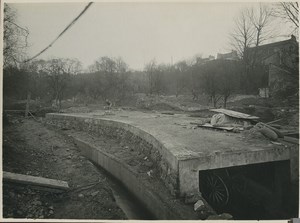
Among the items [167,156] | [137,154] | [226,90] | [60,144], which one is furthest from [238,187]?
[226,90]

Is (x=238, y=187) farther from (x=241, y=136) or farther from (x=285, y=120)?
(x=285, y=120)

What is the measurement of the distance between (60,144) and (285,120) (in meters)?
9.04

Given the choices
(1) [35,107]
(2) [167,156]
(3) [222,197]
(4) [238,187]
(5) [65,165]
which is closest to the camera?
(2) [167,156]

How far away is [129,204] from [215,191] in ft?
7.61

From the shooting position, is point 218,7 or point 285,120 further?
point 285,120

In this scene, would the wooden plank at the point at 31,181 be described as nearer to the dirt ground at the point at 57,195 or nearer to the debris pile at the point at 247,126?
the dirt ground at the point at 57,195

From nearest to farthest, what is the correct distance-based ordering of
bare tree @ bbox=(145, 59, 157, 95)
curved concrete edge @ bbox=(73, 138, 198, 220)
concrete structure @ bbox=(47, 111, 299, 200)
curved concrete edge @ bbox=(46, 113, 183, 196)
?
1. curved concrete edge @ bbox=(73, 138, 198, 220)
2. concrete structure @ bbox=(47, 111, 299, 200)
3. curved concrete edge @ bbox=(46, 113, 183, 196)
4. bare tree @ bbox=(145, 59, 157, 95)

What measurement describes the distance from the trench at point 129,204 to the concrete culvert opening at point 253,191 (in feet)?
5.59

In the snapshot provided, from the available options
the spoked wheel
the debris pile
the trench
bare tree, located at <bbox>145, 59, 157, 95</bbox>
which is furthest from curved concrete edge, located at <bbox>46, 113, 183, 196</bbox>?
bare tree, located at <bbox>145, 59, 157, 95</bbox>

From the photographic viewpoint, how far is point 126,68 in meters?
30.9

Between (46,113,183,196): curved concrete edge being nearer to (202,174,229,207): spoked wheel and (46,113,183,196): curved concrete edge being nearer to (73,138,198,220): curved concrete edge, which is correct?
(73,138,198,220): curved concrete edge

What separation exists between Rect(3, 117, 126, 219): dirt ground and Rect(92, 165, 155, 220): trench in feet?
1.90

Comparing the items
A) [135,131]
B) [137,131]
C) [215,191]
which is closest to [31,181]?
[137,131]

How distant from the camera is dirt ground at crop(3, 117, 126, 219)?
468 centimetres
